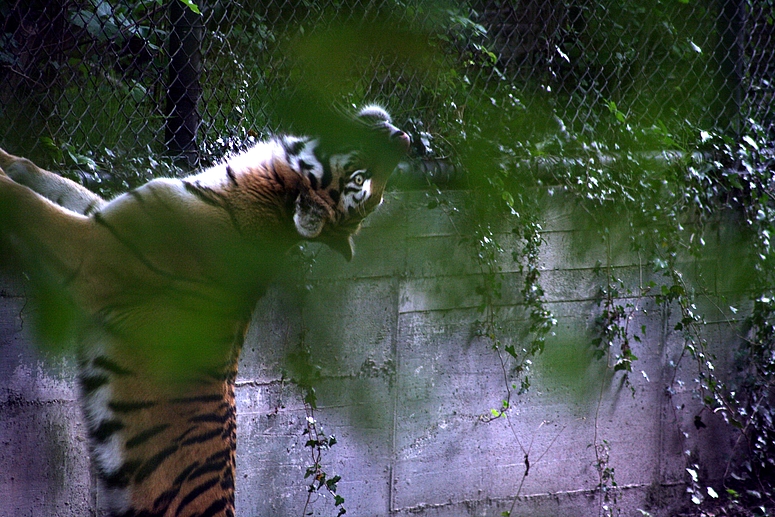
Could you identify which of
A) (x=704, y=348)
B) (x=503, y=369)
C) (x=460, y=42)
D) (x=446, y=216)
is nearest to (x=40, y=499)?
(x=503, y=369)

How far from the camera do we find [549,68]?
3.23ft

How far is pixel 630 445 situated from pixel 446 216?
4.16 m

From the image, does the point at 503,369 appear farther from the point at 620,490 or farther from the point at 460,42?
the point at 460,42

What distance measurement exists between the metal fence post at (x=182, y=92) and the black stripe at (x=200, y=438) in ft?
3.44

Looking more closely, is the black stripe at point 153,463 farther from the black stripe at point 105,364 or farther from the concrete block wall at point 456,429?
the concrete block wall at point 456,429

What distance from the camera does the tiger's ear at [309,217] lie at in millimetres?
2673

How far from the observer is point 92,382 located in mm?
2629

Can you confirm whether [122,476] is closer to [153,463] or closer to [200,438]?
[153,463]

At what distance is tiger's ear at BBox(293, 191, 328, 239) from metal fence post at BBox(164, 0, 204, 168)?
44cm

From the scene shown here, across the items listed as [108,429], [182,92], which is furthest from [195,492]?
[182,92]

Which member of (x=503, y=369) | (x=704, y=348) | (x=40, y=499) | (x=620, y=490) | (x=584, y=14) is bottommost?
(x=40, y=499)

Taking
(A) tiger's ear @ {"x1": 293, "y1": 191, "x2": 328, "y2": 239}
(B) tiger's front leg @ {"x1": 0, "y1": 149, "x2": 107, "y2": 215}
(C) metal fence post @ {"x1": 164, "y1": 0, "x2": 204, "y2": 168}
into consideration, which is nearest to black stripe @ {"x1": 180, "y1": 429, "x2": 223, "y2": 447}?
(A) tiger's ear @ {"x1": 293, "y1": 191, "x2": 328, "y2": 239}

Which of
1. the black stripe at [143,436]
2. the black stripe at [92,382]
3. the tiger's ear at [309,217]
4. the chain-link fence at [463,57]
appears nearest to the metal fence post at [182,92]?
the chain-link fence at [463,57]

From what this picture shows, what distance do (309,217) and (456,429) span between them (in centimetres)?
227
